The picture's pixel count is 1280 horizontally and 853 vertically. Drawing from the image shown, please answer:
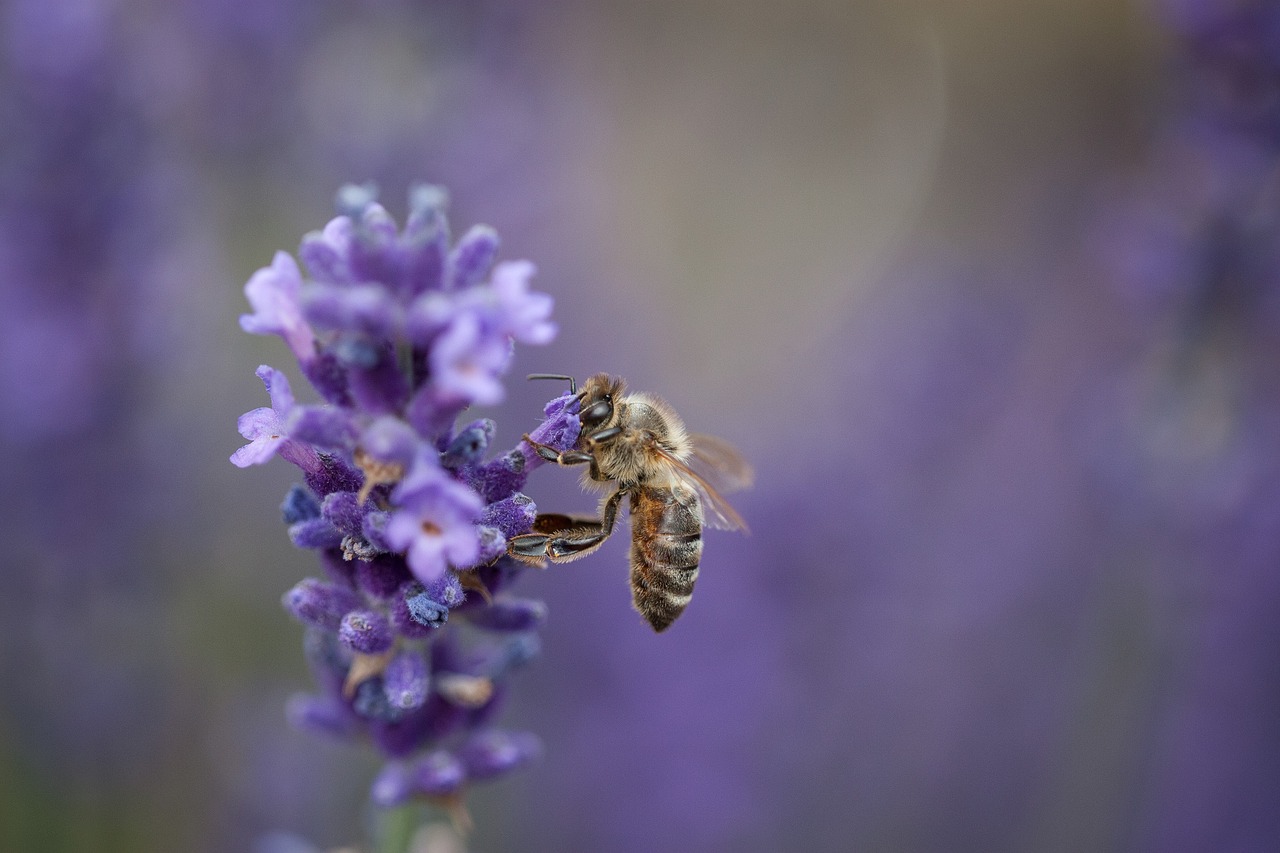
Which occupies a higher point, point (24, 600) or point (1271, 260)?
point (1271, 260)

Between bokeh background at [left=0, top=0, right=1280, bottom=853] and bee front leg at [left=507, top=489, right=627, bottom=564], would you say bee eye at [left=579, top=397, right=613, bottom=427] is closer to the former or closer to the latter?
bee front leg at [left=507, top=489, right=627, bottom=564]

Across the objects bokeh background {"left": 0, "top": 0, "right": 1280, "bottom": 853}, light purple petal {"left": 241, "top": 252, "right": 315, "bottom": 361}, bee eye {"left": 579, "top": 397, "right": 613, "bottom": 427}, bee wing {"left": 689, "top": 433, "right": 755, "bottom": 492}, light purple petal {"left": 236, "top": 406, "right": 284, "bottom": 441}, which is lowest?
light purple petal {"left": 236, "top": 406, "right": 284, "bottom": 441}

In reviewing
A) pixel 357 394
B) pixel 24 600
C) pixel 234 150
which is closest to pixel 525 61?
pixel 234 150

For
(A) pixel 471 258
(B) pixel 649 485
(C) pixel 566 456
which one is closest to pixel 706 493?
(B) pixel 649 485

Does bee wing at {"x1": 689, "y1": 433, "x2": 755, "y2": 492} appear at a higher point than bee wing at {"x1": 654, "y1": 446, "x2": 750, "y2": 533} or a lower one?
higher

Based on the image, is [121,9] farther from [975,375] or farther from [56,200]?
[975,375]

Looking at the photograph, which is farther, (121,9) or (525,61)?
(525,61)

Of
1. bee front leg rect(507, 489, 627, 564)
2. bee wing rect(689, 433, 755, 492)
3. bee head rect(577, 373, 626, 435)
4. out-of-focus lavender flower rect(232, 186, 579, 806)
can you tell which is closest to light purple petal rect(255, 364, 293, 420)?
out-of-focus lavender flower rect(232, 186, 579, 806)

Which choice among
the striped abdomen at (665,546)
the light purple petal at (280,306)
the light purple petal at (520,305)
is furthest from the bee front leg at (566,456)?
the light purple petal at (280,306)
